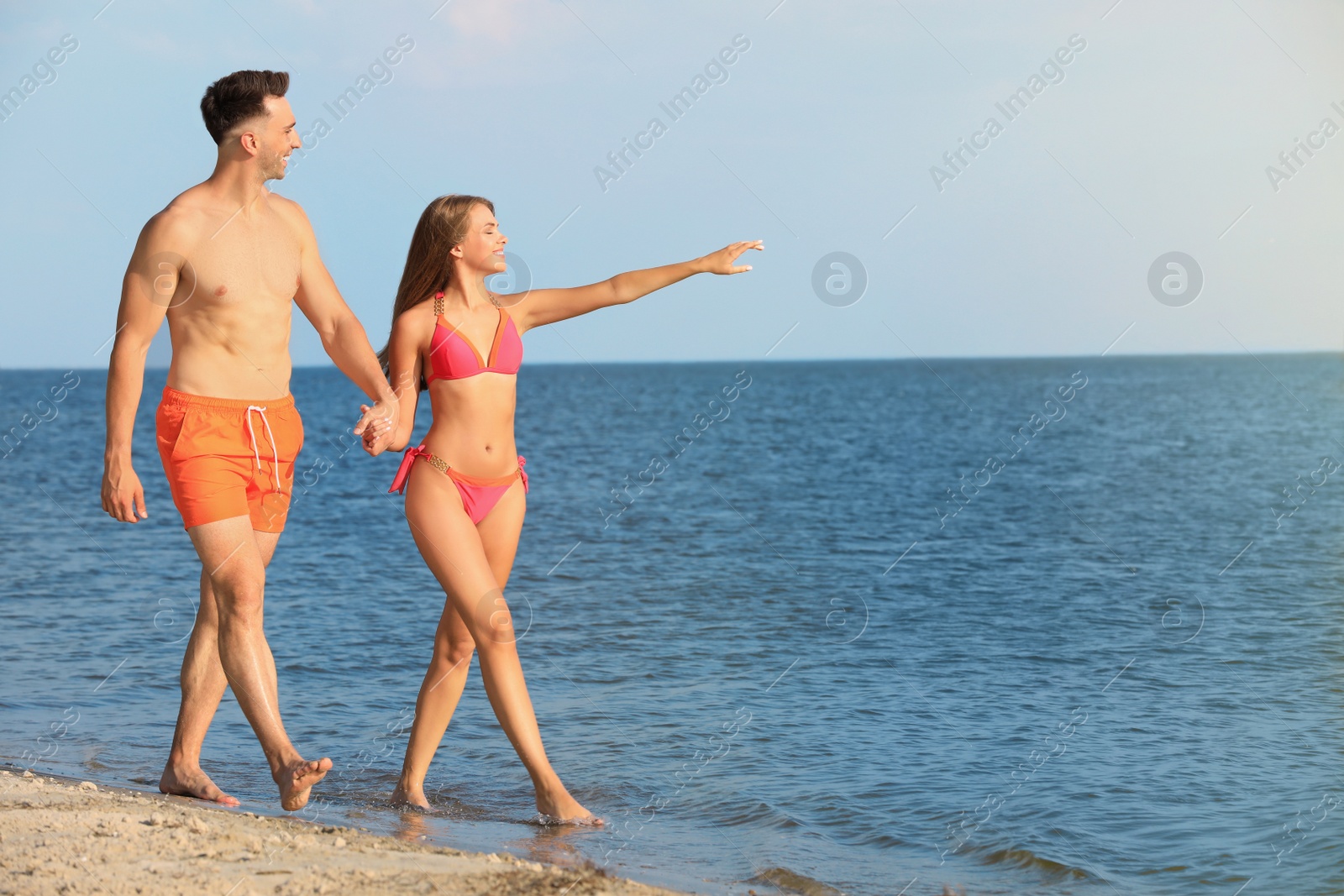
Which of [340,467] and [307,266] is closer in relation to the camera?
[307,266]

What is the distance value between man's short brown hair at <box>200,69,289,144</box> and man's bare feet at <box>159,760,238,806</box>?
7.80ft

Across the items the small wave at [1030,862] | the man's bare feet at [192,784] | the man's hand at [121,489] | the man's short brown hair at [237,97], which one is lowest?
the man's bare feet at [192,784]

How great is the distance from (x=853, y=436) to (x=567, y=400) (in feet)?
110

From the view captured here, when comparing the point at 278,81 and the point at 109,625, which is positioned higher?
the point at 278,81

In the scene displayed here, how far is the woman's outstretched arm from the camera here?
486 cm

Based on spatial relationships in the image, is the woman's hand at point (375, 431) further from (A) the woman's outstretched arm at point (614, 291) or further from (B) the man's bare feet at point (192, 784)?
(B) the man's bare feet at point (192, 784)

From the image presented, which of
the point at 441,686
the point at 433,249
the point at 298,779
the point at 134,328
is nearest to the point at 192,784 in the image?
the point at 441,686

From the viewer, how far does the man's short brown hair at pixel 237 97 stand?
162 inches

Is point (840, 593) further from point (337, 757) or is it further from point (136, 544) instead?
point (136, 544)

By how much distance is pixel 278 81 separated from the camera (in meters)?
4.18

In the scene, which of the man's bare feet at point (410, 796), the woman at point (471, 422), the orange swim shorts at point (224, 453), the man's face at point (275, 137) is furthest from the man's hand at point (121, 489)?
the man's bare feet at point (410, 796)

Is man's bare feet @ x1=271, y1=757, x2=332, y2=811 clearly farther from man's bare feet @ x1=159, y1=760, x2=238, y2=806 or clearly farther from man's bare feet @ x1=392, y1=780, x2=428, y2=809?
man's bare feet @ x1=392, y1=780, x2=428, y2=809

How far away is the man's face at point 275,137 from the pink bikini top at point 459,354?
78 cm

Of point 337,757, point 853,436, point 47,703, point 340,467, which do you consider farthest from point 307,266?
point 853,436
